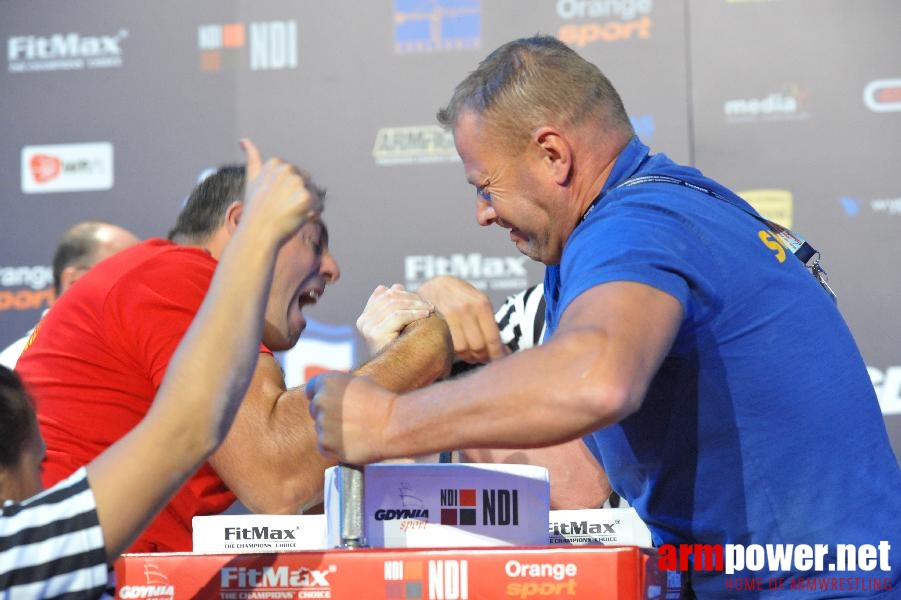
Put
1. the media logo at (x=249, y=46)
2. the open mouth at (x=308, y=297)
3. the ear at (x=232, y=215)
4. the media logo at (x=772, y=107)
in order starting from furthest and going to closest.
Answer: the media logo at (x=249, y=46) < the media logo at (x=772, y=107) < the open mouth at (x=308, y=297) < the ear at (x=232, y=215)

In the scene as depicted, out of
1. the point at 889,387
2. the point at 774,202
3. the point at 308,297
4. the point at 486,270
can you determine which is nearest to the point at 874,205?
the point at 774,202

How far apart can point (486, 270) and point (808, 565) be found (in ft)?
10.3

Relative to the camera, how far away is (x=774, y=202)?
14.9 feet

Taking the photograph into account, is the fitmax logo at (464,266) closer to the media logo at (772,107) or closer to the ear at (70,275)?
the media logo at (772,107)

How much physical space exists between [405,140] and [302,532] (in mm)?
3045

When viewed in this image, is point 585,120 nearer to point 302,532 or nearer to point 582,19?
point 302,532

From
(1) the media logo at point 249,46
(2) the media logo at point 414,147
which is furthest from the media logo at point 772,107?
(1) the media logo at point 249,46

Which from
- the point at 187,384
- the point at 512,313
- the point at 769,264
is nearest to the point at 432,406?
the point at 187,384

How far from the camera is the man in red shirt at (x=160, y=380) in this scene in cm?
225

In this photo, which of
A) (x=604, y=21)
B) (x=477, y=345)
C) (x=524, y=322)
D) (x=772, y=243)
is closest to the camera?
(x=772, y=243)

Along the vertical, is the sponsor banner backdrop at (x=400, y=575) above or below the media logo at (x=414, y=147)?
below

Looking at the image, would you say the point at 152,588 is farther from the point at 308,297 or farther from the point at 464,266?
the point at 464,266

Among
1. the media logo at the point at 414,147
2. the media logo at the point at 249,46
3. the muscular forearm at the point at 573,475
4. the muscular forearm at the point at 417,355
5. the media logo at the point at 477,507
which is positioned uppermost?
the media logo at the point at 249,46

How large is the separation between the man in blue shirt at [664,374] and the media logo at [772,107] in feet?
9.38
